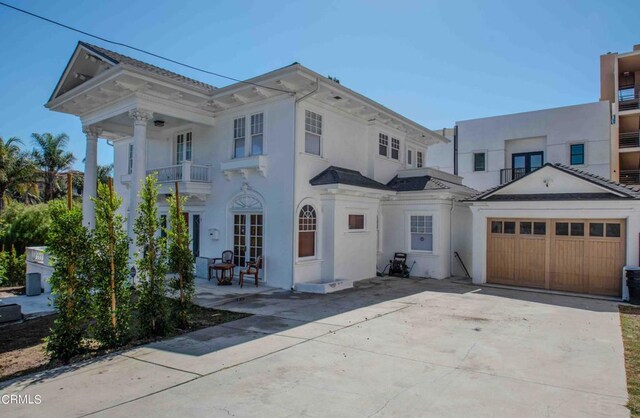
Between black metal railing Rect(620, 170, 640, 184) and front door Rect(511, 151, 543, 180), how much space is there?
5691 mm

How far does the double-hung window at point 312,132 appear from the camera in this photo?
1265 centimetres

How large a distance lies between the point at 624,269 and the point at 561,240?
1767mm

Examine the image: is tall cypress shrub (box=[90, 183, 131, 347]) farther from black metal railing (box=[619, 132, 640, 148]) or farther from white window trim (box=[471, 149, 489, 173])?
black metal railing (box=[619, 132, 640, 148])

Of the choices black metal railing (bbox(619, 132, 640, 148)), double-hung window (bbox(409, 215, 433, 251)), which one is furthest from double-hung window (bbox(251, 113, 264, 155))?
black metal railing (bbox(619, 132, 640, 148))

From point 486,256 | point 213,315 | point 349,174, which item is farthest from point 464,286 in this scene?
point 213,315

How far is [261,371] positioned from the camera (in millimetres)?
5398

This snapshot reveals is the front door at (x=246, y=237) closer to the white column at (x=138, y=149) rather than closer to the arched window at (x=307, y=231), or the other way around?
the arched window at (x=307, y=231)

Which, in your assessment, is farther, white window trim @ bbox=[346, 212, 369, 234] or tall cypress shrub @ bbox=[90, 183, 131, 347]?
white window trim @ bbox=[346, 212, 369, 234]

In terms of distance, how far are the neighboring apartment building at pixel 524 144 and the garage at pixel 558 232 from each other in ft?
36.7

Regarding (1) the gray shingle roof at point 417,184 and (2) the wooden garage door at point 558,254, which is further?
(1) the gray shingle roof at point 417,184

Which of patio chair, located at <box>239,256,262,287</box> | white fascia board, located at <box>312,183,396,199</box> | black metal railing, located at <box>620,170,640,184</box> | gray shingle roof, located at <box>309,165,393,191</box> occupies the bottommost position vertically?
patio chair, located at <box>239,256,262,287</box>

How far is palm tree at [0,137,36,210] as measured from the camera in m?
28.7

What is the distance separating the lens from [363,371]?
541 centimetres

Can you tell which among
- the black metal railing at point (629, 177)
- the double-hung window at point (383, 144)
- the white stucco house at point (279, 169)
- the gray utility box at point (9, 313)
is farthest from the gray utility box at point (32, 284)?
the black metal railing at point (629, 177)
